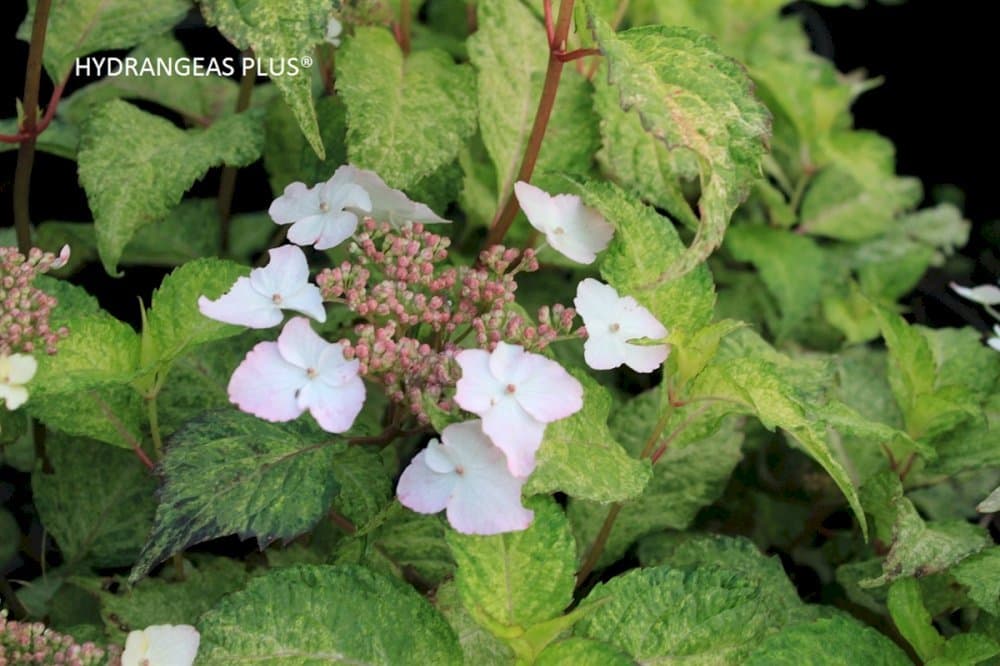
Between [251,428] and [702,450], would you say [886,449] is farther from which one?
[251,428]

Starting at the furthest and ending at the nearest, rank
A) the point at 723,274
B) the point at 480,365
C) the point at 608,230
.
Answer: the point at 723,274 → the point at 608,230 → the point at 480,365

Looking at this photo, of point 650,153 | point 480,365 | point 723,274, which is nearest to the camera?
point 480,365

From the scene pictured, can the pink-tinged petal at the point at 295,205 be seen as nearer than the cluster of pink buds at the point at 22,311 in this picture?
No

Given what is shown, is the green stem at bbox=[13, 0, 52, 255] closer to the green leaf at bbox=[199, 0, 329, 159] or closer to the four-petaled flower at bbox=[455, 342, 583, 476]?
the green leaf at bbox=[199, 0, 329, 159]

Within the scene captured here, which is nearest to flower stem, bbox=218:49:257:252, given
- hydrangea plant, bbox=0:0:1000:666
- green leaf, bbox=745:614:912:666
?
hydrangea plant, bbox=0:0:1000:666

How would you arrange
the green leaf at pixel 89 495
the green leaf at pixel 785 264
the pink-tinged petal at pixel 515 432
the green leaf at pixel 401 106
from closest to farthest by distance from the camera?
the pink-tinged petal at pixel 515 432, the green leaf at pixel 401 106, the green leaf at pixel 89 495, the green leaf at pixel 785 264

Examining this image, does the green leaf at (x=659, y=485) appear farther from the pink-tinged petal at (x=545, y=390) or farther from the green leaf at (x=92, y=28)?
the green leaf at (x=92, y=28)

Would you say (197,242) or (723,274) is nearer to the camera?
(197,242)

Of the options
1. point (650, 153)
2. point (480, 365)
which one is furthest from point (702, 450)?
point (480, 365)

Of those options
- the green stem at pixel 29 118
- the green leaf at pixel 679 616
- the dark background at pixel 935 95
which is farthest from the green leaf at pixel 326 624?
the dark background at pixel 935 95
